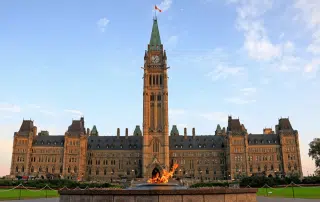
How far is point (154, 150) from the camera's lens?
10919cm

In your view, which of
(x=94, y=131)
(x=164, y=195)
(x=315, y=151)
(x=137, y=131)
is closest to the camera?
(x=164, y=195)

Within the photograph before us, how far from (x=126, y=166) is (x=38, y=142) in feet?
112

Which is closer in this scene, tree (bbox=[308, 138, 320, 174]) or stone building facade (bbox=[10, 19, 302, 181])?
tree (bbox=[308, 138, 320, 174])

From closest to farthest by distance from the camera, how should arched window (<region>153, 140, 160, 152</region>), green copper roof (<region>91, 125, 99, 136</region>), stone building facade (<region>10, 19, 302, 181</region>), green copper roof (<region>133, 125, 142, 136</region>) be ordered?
1. arched window (<region>153, 140, 160, 152</region>)
2. stone building facade (<region>10, 19, 302, 181</region>)
3. green copper roof (<region>133, 125, 142, 136</region>)
4. green copper roof (<region>91, 125, 99, 136</region>)

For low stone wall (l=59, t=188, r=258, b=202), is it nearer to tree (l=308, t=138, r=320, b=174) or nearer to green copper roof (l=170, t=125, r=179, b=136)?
tree (l=308, t=138, r=320, b=174)

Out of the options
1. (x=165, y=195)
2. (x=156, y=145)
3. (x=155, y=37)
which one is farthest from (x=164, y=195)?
(x=155, y=37)

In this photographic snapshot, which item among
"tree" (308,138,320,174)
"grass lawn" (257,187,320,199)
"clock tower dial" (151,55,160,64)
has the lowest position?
"grass lawn" (257,187,320,199)

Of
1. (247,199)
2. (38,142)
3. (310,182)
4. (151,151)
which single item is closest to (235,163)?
(151,151)

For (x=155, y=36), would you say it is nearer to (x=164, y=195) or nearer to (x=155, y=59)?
(x=155, y=59)

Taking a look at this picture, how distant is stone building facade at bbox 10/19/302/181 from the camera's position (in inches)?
4358

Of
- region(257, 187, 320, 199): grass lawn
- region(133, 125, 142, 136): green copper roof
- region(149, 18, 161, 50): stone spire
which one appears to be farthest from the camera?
region(133, 125, 142, 136): green copper roof

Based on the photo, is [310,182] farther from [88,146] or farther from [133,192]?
[88,146]

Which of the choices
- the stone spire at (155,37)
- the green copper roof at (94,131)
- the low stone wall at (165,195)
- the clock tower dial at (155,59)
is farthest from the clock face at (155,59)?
the low stone wall at (165,195)

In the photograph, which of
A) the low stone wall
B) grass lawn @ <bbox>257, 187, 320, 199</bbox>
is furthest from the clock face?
the low stone wall
